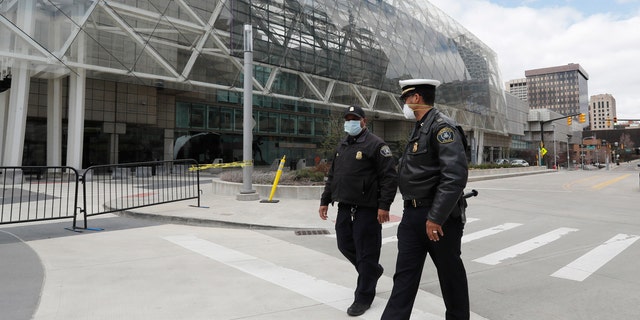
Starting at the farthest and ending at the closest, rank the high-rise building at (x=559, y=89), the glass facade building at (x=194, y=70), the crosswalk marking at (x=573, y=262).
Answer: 1. the high-rise building at (x=559, y=89)
2. the glass facade building at (x=194, y=70)
3. the crosswalk marking at (x=573, y=262)

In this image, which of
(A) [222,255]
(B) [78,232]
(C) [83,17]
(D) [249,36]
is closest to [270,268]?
(A) [222,255]

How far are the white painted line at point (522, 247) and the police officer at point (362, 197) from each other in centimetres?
271

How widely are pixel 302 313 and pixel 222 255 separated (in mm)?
2534

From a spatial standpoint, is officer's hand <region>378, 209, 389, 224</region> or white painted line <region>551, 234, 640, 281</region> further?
white painted line <region>551, 234, 640, 281</region>

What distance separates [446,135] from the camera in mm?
2715

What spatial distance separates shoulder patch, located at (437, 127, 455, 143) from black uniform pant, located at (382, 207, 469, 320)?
0.48 m

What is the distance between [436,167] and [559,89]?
201519 mm

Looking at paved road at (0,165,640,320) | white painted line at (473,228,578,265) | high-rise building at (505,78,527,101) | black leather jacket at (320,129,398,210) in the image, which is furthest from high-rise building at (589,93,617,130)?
black leather jacket at (320,129,398,210)

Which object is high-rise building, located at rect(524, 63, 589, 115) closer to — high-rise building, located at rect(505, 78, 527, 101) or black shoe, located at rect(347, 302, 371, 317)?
high-rise building, located at rect(505, 78, 527, 101)

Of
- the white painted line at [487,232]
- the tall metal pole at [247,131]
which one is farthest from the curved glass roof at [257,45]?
the white painted line at [487,232]

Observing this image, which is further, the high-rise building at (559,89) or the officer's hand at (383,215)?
the high-rise building at (559,89)

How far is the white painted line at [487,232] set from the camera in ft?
24.2

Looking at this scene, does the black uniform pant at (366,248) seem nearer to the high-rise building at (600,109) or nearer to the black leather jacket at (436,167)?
the black leather jacket at (436,167)

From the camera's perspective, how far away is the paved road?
365cm
